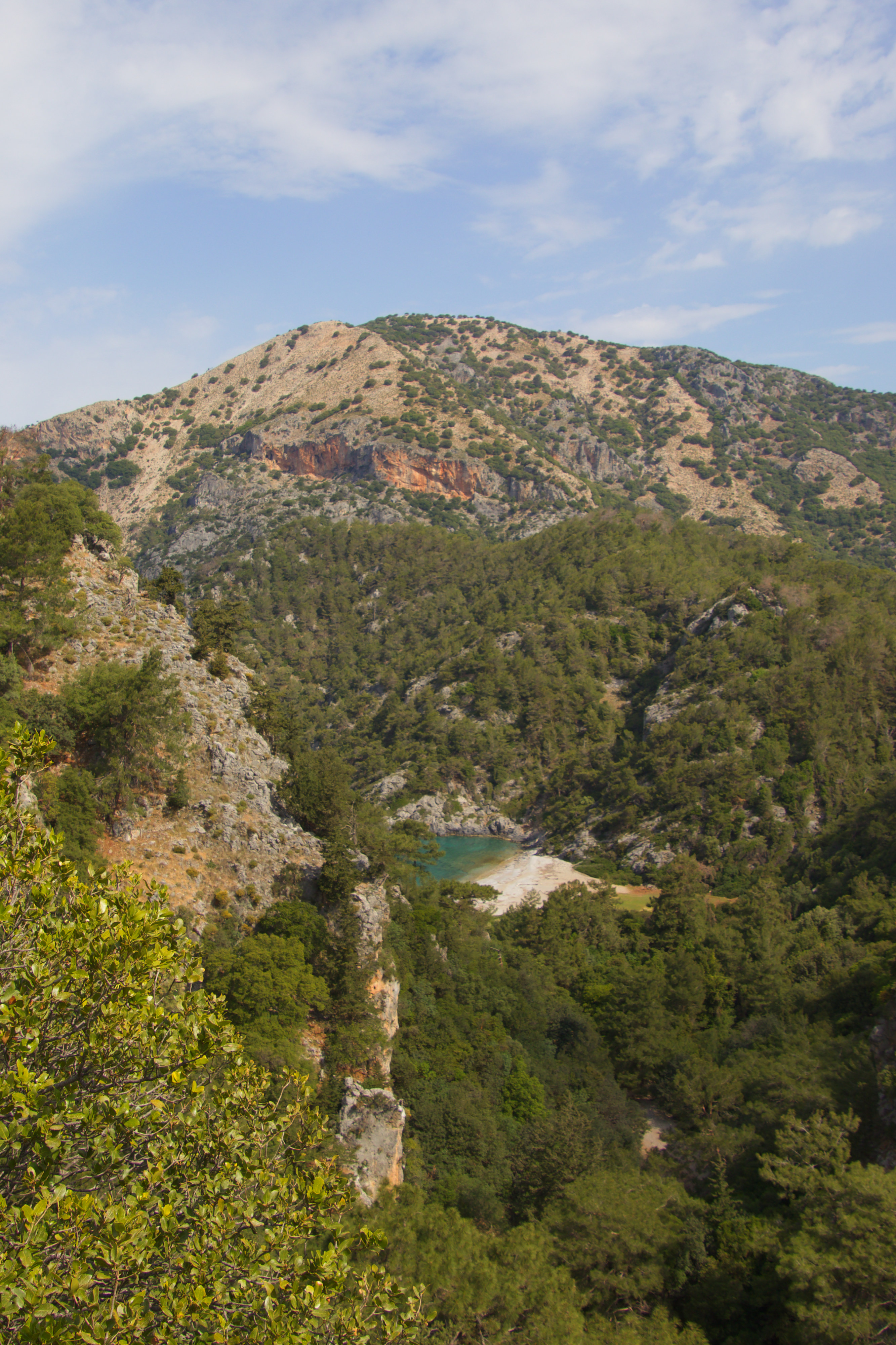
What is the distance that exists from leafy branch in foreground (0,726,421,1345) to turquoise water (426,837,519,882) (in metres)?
59.8

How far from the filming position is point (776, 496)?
17050 centimetres

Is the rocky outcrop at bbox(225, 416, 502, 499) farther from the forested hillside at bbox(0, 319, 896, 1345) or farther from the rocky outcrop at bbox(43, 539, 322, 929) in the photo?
the rocky outcrop at bbox(43, 539, 322, 929)

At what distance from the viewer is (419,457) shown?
15562 cm

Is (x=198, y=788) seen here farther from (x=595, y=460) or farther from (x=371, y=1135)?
(x=595, y=460)

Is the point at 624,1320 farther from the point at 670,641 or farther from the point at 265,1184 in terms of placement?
the point at 670,641

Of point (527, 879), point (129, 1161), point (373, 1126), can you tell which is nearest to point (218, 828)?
point (373, 1126)

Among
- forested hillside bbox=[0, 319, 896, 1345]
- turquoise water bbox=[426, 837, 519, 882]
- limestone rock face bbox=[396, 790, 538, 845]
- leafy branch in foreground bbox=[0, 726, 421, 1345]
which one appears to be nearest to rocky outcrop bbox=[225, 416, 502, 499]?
forested hillside bbox=[0, 319, 896, 1345]

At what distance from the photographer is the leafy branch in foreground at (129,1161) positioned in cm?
653

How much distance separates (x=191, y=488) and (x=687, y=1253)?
16194 cm

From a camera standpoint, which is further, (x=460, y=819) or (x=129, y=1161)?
(x=460, y=819)

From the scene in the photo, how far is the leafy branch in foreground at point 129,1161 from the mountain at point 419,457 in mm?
143725

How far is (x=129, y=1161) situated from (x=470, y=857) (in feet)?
262

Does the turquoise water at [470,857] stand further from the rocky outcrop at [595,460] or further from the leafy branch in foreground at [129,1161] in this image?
the rocky outcrop at [595,460]

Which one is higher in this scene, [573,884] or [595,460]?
[595,460]
